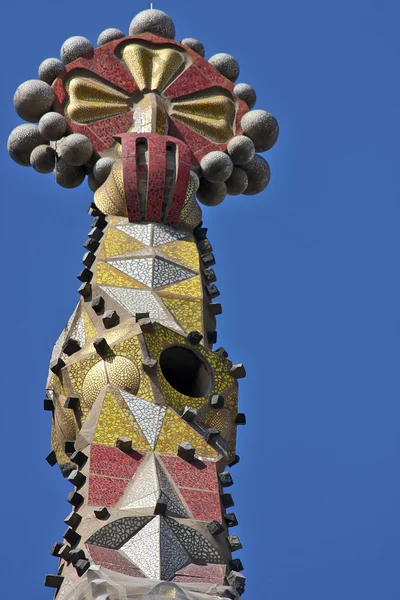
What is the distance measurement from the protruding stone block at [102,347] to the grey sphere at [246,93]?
5.59 m

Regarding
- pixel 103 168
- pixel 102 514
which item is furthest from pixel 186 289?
pixel 102 514

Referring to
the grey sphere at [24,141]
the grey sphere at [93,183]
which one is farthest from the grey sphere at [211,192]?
the grey sphere at [24,141]

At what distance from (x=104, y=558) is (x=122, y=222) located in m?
5.48

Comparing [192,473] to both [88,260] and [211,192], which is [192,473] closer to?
[88,260]

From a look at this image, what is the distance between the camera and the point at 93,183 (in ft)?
79.1

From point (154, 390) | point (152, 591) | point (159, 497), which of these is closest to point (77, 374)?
point (154, 390)

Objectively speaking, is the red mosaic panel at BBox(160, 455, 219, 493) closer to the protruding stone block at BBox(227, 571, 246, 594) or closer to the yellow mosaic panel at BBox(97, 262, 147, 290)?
the protruding stone block at BBox(227, 571, 246, 594)

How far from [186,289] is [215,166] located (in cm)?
238

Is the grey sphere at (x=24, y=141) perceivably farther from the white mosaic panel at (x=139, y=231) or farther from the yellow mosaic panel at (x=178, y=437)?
the yellow mosaic panel at (x=178, y=437)

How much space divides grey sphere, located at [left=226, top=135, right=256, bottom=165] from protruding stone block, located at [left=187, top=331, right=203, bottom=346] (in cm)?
380

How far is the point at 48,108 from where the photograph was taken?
24281 millimetres

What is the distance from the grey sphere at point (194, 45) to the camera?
25.7m

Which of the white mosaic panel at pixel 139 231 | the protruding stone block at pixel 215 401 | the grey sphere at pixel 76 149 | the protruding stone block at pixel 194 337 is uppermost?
the grey sphere at pixel 76 149

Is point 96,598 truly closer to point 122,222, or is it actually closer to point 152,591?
point 152,591
